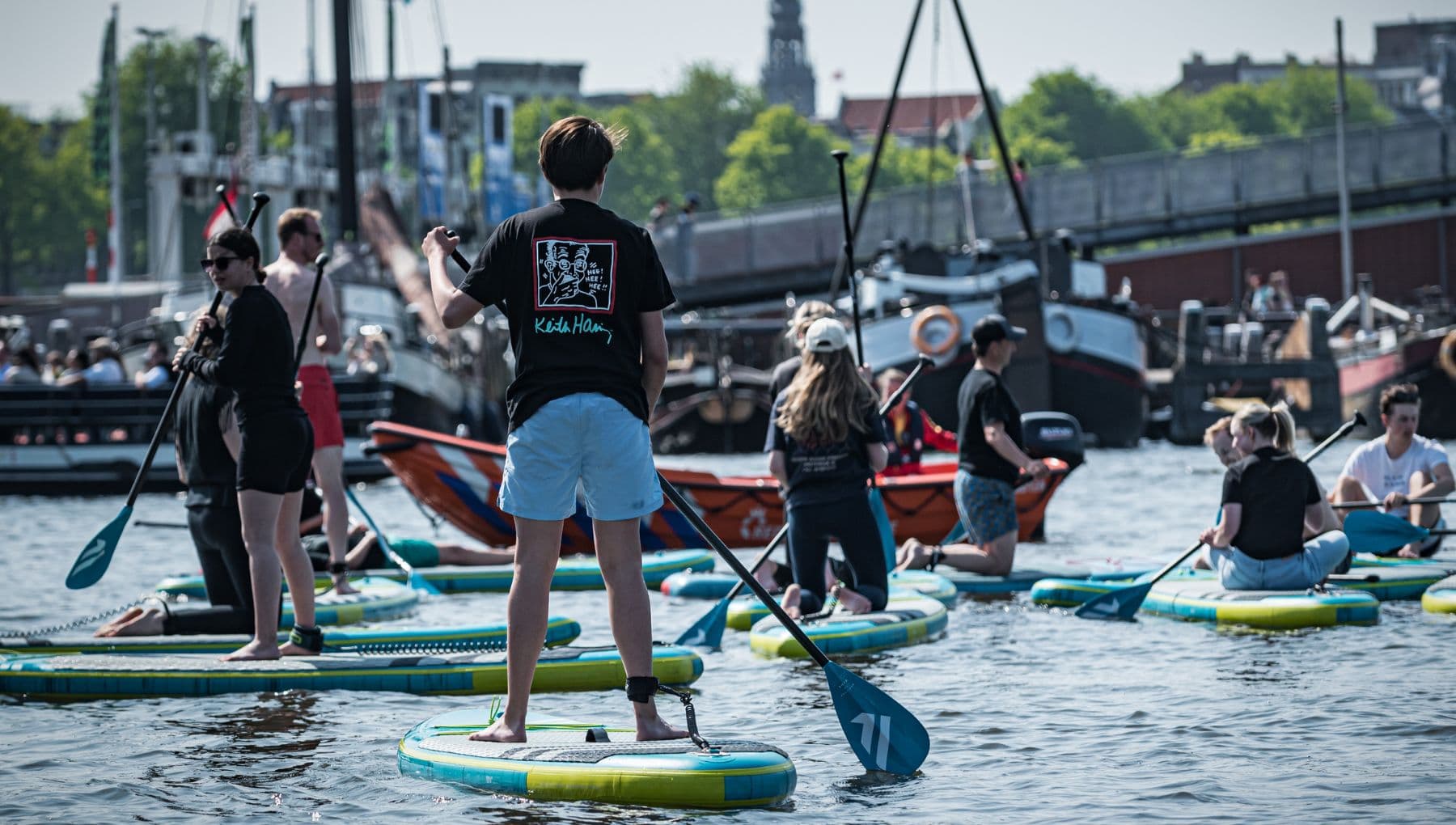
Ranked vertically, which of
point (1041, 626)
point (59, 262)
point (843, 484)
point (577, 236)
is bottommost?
point (1041, 626)

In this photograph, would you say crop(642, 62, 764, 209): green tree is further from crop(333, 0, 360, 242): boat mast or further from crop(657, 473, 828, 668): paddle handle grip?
crop(657, 473, 828, 668): paddle handle grip

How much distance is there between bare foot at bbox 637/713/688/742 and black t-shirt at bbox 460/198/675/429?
3.40ft

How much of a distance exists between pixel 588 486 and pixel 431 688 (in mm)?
2633

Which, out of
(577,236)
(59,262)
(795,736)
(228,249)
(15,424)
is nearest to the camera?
(577,236)

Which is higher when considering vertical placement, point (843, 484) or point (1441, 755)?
point (843, 484)

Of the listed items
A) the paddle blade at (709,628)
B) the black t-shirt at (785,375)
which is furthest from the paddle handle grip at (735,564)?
the black t-shirt at (785,375)

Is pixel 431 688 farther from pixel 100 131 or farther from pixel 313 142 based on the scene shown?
pixel 100 131

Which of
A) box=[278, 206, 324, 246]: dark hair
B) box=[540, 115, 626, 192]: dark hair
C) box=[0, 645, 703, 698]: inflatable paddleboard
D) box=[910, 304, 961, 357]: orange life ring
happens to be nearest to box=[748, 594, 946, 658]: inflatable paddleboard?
box=[0, 645, 703, 698]: inflatable paddleboard

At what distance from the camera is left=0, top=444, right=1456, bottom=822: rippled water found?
602 centimetres

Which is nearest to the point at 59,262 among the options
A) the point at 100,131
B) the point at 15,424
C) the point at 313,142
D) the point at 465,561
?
the point at 100,131

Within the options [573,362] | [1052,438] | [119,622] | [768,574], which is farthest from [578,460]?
[1052,438]

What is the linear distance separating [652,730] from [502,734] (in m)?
0.50

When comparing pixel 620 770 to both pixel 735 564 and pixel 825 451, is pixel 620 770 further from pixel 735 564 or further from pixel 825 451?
pixel 825 451

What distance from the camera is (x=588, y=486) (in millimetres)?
5941
